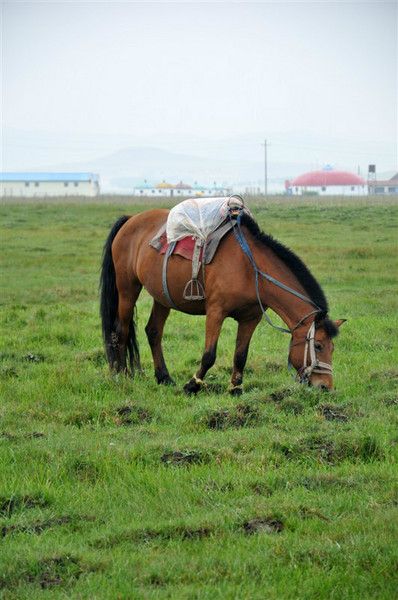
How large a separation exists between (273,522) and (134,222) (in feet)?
20.3

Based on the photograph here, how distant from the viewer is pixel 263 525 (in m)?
5.82

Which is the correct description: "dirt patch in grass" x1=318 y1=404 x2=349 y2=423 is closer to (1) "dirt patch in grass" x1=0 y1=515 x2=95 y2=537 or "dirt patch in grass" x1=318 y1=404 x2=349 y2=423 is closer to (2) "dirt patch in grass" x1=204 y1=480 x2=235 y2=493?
(2) "dirt patch in grass" x1=204 y1=480 x2=235 y2=493

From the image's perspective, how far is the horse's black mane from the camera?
954 centimetres

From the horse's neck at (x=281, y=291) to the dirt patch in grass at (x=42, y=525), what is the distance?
404 cm

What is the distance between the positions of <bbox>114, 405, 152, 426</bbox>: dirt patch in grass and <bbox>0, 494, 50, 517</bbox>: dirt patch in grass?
2190 millimetres

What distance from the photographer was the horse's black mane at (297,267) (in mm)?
9539

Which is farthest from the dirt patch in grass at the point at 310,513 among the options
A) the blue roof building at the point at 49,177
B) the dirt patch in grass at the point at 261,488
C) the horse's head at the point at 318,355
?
the blue roof building at the point at 49,177

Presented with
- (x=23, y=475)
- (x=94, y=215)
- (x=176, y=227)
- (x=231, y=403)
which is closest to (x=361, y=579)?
(x=23, y=475)

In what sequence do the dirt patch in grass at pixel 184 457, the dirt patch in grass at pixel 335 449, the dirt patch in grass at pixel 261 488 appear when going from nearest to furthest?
1. the dirt patch in grass at pixel 261 488
2. the dirt patch in grass at pixel 184 457
3. the dirt patch in grass at pixel 335 449

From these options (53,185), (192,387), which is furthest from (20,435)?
(53,185)

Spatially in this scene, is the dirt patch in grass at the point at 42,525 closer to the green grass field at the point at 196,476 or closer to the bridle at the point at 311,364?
the green grass field at the point at 196,476

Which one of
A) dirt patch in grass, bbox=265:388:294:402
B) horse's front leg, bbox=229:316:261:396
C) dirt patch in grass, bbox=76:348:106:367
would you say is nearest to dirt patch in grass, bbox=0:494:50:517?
dirt patch in grass, bbox=265:388:294:402

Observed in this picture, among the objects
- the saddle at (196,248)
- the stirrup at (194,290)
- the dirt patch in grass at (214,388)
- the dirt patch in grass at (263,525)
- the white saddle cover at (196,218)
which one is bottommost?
the dirt patch in grass at (214,388)

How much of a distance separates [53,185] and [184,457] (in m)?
144
